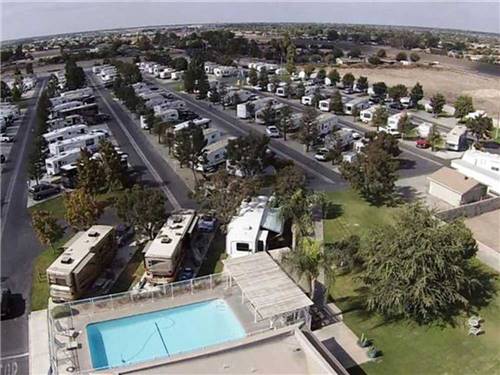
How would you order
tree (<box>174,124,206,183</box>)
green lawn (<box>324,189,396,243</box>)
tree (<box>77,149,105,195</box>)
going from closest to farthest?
green lawn (<box>324,189,396,243</box>), tree (<box>77,149,105,195</box>), tree (<box>174,124,206,183</box>)

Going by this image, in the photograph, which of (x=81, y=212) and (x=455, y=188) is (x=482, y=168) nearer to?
(x=455, y=188)

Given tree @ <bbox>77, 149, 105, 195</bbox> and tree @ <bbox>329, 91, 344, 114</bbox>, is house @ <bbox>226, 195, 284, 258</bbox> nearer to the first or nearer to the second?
tree @ <bbox>77, 149, 105, 195</bbox>

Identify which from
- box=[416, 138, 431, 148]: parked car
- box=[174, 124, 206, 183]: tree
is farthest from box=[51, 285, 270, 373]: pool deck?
box=[416, 138, 431, 148]: parked car

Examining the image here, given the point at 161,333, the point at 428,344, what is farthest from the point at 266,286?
the point at 428,344

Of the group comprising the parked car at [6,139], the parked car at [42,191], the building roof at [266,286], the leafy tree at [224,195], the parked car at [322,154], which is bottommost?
the parked car at [42,191]

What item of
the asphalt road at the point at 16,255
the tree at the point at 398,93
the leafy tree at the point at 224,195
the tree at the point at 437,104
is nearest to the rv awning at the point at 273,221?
the leafy tree at the point at 224,195

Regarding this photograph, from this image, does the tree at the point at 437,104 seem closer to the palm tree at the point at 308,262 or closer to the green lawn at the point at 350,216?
the green lawn at the point at 350,216
